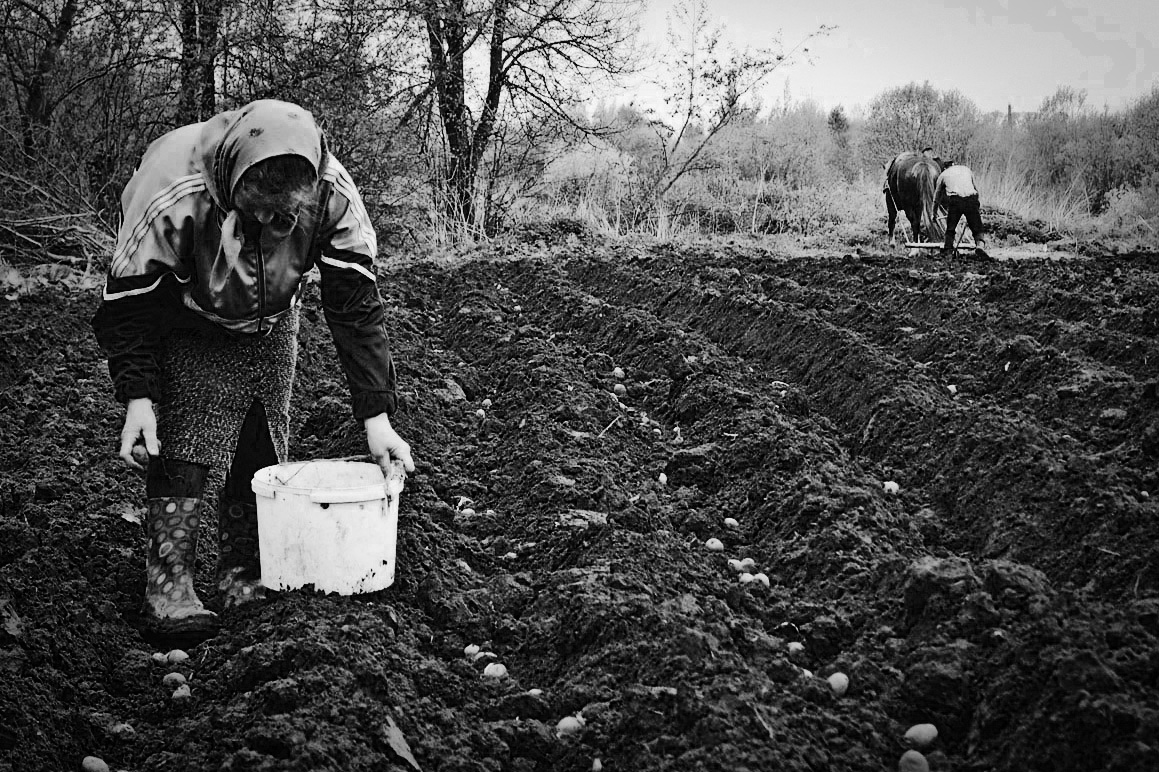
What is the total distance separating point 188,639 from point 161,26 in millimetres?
8239

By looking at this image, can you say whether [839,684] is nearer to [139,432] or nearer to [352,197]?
[352,197]

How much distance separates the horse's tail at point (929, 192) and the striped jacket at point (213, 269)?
9700 mm

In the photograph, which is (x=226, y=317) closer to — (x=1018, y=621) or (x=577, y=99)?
(x=1018, y=621)

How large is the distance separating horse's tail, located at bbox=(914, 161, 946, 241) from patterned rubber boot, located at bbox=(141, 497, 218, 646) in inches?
397

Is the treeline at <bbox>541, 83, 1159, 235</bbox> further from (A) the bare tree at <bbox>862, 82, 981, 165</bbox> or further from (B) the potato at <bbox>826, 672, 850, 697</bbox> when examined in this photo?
(B) the potato at <bbox>826, 672, 850, 697</bbox>

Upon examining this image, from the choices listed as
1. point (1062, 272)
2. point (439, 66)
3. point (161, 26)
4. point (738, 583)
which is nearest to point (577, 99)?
point (439, 66)

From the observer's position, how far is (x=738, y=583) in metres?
3.43

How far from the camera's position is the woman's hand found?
3.06 m

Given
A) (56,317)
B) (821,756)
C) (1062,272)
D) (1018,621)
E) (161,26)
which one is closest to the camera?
(821,756)

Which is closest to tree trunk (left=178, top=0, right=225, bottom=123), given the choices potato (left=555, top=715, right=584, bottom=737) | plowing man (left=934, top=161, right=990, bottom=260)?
Result: plowing man (left=934, top=161, right=990, bottom=260)

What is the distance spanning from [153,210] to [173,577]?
104 cm

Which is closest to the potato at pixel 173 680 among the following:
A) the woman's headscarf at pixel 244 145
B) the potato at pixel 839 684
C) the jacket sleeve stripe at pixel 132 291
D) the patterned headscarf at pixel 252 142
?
the jacket sleeve stripe at pixel 132 291

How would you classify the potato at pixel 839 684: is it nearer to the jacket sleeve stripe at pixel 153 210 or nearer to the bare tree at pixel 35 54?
the jacket sleeve stripe at pixel 153 210

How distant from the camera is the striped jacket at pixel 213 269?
2879 millimetres
